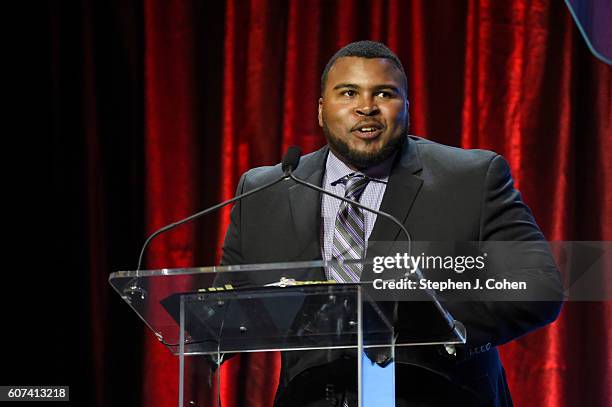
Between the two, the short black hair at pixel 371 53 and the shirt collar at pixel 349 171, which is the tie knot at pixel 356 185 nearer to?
the shirt collar at pixel 349 171

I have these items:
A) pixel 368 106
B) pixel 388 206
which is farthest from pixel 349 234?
pixel 368 106

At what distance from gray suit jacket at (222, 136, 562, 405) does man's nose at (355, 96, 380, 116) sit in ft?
0.49

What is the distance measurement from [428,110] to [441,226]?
145 centimetres

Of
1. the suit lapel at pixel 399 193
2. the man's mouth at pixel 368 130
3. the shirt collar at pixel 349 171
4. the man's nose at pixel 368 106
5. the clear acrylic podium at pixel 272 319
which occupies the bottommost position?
the clear acrylic podium at pixel 272 319

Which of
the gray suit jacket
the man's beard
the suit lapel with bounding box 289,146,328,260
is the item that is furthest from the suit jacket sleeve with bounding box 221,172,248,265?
the man's beard

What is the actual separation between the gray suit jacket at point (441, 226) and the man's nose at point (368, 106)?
0.15 m

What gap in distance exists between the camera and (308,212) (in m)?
2.72

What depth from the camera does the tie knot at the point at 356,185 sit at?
2727mm

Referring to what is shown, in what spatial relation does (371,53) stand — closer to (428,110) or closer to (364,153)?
(364,153)

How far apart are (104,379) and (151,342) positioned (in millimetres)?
225

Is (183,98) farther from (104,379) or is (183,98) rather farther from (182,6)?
(104,379)

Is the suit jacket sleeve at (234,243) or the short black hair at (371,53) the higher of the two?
the short black hair at (371,53)

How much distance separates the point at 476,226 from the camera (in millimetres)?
2652

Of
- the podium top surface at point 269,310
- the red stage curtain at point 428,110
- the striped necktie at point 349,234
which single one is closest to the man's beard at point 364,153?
the striped necktie at point 349,234
